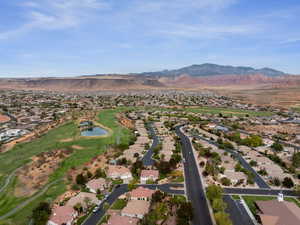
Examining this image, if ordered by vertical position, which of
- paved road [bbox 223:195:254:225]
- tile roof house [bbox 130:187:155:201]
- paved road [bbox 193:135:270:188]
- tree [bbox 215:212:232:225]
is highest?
tree [bbox 215:212:232:225]

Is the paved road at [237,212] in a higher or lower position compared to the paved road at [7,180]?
higher

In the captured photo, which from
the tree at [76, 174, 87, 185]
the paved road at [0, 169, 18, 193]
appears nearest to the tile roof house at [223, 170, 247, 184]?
the tree at [76, 174, 87, 185]

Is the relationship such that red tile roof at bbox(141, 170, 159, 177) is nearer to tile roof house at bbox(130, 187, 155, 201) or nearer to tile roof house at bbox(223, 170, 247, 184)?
tile roof house at bbox(130, 187, 155, 201)

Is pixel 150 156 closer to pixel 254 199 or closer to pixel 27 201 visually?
pixel 254 199

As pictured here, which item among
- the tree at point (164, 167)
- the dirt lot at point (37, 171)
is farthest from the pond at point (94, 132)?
the tree at point (164, 167)

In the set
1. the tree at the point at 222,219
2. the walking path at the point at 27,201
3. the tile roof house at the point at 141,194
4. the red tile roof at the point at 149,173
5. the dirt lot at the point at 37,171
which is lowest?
the walking path at the point at 27,201

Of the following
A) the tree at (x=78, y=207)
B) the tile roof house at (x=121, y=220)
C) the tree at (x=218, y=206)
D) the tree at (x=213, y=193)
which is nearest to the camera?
the tile roof house at (x=121, y=220)

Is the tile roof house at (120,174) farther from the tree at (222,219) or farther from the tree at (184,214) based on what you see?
the tree at (222,219)
